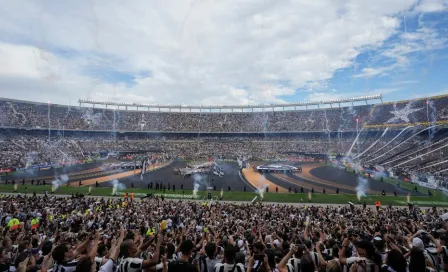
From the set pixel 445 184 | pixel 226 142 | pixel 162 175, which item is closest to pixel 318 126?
pixel 226 142

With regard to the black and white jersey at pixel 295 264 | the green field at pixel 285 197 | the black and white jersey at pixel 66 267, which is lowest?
the green field at pixel 285 197

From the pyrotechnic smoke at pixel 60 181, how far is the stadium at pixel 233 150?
376mm

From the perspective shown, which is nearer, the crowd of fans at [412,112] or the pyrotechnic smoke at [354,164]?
the pyrotechnic smoke at [354,164]

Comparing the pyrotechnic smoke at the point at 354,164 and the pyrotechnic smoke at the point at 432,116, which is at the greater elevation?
the pyrotechnic smoke at the point at 432,116

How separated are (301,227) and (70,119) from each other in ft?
282

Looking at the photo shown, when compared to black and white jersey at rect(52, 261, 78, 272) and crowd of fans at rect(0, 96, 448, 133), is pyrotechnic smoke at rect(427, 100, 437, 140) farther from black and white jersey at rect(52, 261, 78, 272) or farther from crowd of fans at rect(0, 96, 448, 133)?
black and white jersey at rect(52, 261, 78, 272)

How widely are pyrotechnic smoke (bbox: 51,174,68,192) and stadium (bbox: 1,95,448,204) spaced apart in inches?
14.8

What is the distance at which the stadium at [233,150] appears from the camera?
38.0 metres

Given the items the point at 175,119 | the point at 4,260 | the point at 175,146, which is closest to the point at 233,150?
the point at 175,146

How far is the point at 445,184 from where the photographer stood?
3600 centimetres

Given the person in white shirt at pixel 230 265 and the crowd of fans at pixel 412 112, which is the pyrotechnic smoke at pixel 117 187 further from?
the crowd of fans at pixel 412 112

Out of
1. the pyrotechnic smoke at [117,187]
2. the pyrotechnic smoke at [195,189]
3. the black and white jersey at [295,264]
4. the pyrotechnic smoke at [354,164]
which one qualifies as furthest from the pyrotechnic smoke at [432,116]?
the black and white jersey at [295,264]

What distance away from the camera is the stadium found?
1496 inches

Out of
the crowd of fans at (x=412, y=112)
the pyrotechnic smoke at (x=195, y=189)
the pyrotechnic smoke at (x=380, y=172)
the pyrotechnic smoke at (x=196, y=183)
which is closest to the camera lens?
the pyrotechnic smoke at (x=195, y=189)
